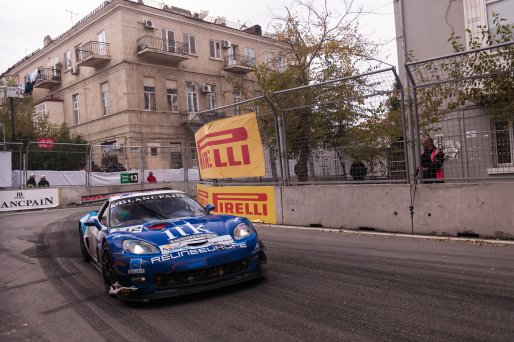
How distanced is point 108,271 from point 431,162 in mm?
5706

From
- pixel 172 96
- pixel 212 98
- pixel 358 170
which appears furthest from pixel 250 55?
pixel 358 170

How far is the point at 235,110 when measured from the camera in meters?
11.7

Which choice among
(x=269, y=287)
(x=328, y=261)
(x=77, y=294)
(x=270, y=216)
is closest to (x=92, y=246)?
(x=77, y=294)

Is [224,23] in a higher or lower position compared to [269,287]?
higher

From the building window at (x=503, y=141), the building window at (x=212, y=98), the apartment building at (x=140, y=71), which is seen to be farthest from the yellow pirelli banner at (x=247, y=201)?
the building window at (x=212, y=98)

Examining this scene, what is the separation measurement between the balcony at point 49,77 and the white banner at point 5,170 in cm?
2113

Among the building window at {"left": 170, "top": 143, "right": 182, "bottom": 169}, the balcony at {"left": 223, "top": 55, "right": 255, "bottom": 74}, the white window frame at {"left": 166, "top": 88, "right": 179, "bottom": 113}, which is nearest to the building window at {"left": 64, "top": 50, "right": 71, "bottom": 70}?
the white window frame at {"left": 166, "top": 88, "right": 179, "bottom": 113}

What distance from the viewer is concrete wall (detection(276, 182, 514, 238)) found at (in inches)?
288

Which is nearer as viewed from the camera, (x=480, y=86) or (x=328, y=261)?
(x=328, y=261)

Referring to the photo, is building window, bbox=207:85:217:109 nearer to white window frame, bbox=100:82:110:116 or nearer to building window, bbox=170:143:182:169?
white window frame, bbox=100:82:110:116

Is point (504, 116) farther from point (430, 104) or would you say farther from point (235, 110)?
point (235, 110)

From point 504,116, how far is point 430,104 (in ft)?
4.34

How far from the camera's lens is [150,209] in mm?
6188

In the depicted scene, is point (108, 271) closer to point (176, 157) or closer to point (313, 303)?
point (313, 303)
